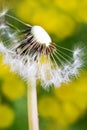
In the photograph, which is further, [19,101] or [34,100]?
[19,101]

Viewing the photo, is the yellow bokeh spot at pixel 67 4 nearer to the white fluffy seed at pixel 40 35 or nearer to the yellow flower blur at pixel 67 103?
the yellow flower blur at pixel 67 103

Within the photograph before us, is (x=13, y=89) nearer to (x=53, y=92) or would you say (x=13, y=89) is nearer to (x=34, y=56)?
(x=53, y=92)

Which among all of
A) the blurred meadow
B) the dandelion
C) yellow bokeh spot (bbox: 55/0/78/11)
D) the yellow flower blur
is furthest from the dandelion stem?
yellow bokeh spot (bbox: 55/0/78/11)

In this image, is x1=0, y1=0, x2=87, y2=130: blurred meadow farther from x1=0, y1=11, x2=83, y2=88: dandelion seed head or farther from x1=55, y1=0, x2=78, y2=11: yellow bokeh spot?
x1=0, y1=11, x2=83, y2=88: dandelion seed head

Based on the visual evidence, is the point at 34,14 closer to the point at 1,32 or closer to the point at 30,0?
the point at 30,0

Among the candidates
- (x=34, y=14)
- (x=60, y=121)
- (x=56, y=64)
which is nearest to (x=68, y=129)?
(x=60, y=121)

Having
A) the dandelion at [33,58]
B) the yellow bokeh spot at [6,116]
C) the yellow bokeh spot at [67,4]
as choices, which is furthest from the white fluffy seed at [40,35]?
the yellow bokeh spot at [67,4]
